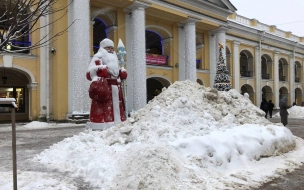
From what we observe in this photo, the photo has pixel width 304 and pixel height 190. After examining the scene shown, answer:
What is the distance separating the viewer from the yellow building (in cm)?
1445

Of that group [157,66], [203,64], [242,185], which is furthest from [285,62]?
[242,185]

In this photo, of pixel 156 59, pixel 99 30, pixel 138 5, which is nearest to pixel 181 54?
pixel 156 59

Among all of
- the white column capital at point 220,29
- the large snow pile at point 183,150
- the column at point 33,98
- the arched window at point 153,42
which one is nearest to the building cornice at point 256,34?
the white column capital at point 220,29

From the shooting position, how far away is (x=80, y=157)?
4.79 metres

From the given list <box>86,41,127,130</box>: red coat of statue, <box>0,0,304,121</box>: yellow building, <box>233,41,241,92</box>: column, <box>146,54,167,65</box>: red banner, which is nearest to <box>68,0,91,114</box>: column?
<box>0,0,304,121</box>: yellow building

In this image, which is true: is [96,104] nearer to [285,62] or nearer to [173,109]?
[173,109]

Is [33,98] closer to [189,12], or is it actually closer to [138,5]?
[138,5]

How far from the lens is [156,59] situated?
19391 millimetres

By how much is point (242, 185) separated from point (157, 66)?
1572 cm

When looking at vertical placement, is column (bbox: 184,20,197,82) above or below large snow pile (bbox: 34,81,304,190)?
above

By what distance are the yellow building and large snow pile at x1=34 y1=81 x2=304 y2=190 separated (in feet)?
29.6

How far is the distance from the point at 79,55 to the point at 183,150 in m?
10.8

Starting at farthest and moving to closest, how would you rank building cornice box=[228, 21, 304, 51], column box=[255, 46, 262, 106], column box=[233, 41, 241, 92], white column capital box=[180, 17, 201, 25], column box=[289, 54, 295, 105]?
column box=[289, 54, 295, 105] → column box=[255, 46, 262, 106] → building cornice box=[228, 21, 304, 51] → column box=[233, 41, 241, 92] → white column capital box=[180, 17, 201, 25]

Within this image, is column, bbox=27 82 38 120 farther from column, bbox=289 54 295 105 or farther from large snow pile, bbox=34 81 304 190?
column, bbox=289 54 295 105
